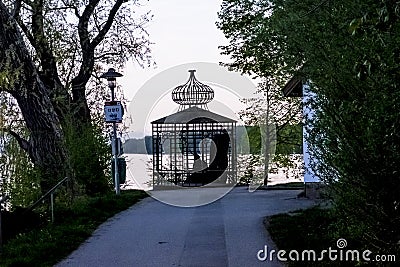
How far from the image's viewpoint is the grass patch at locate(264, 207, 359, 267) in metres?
7.37

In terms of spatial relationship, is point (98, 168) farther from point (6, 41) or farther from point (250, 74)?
point (250, 74)

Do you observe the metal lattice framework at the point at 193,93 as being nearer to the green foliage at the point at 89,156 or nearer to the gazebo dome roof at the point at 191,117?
the gazebo dome roof at the point at 191,117

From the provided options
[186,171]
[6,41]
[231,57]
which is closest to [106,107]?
[6,41]

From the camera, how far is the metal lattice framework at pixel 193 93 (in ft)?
64.5

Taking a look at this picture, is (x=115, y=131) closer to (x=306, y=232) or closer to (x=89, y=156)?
(x=89, y=156)

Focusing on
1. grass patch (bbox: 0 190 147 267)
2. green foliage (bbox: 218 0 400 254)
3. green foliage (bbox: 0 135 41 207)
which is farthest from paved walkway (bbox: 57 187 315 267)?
green foliage (bbox: 0 135 41 207)

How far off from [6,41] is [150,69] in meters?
6.01

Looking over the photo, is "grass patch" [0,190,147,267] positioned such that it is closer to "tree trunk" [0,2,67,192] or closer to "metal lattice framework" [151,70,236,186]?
"tree trunk" [0,2,67,192]

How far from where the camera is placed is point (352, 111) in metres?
5.65

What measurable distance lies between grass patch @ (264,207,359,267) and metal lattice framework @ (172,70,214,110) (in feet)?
26.7

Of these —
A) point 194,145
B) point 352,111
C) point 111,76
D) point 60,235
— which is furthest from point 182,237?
point 194,145

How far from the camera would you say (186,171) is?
21047 mm

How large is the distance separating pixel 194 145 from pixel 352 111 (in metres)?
14.9

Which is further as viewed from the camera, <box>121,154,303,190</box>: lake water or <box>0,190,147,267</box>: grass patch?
<box>121,154,303,190</box>: lake water
